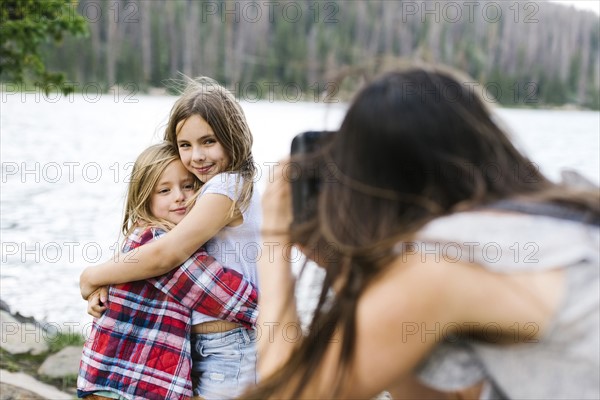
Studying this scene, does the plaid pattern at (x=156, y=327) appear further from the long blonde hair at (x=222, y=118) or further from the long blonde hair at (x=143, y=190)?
the long blonde hair at (x=222, y=118)

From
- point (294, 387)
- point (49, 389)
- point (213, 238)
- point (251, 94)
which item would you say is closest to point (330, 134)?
point (294, 387)

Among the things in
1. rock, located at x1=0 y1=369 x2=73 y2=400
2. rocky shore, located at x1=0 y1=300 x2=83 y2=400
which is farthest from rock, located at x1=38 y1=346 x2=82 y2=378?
rock, located at x1=0 y1=369 x2=73 y2=400

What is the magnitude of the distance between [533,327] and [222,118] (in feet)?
4.07

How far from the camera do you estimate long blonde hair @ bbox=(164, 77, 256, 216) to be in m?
1.98

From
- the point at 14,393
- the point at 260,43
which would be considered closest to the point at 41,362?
→ the point at 14,393

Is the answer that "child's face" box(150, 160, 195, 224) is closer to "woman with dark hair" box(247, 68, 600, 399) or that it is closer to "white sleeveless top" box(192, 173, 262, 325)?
"white sleeveless top" box(192, 173, 262, 325)

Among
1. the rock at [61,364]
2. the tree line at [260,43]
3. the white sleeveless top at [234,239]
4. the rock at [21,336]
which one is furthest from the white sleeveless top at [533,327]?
the tree line at [260,43]

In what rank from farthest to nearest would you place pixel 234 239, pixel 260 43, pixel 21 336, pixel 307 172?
pixel 260 43 < pixel 21 336 < pixel 234 239 < pixel 307 172

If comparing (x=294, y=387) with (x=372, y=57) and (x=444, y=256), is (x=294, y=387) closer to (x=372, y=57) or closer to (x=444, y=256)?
(x=444, y=256)

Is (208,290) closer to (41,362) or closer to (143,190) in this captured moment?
(143,190)

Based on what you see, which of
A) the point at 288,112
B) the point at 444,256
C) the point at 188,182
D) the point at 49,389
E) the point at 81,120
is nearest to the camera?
the point at 444,256

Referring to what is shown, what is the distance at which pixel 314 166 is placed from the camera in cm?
104

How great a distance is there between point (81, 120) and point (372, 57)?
2351 cm

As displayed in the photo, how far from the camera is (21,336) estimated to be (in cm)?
387
